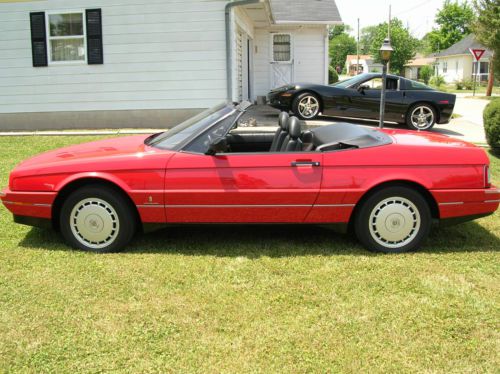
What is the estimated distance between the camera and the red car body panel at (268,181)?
14.0 ft

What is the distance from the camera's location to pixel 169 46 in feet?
39.4

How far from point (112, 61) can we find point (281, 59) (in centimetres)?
755

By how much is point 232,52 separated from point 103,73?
10.1 ft

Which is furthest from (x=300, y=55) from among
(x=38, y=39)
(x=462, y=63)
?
(x=462, y=63)

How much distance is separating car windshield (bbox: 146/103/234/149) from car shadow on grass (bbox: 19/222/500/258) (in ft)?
2.44

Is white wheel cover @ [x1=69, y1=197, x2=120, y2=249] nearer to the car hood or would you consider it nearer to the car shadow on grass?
the car shadow on grass

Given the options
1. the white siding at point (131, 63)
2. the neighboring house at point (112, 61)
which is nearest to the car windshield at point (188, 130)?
the neighboring house at point (112, 61)

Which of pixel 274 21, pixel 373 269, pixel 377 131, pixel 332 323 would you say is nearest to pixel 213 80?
pixel 274 21

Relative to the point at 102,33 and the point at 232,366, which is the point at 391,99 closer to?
the point at 102,33

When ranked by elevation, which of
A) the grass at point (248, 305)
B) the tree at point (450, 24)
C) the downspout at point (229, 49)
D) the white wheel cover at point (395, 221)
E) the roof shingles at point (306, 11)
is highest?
the tree at point (450, 24)

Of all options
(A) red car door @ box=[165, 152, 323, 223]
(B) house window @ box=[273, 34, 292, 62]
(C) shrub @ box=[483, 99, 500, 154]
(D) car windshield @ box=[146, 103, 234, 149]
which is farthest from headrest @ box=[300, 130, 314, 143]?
(B) house window @ box=[273, 34, 292, 62]

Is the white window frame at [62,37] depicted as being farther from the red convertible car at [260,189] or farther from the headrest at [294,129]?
the headrest at [294,129]

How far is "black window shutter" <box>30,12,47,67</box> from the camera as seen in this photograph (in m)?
12.1

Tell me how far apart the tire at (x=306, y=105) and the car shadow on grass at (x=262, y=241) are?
779cm
